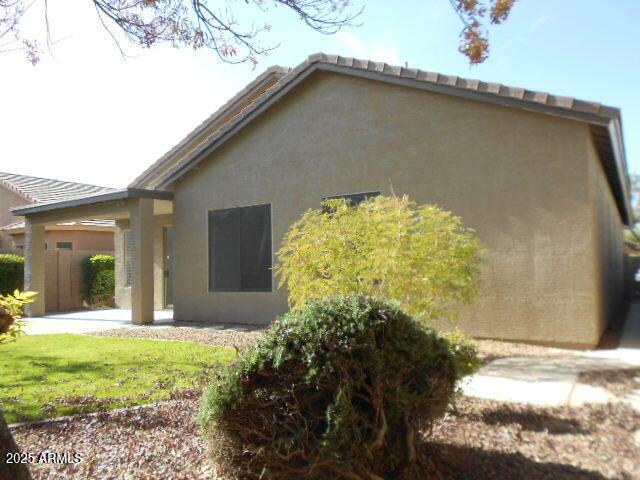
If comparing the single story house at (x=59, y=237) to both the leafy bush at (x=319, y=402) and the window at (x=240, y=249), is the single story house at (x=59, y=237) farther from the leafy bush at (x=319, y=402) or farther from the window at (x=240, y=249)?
the leafy bush at (x=319, y=402)

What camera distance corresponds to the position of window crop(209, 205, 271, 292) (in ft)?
39.7

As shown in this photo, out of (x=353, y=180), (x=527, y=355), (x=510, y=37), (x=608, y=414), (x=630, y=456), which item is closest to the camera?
(x=630, y=456)

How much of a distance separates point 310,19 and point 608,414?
5.61m

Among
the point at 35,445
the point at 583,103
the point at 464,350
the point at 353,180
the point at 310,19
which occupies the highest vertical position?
the point at 310,19

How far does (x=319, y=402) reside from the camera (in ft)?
10.4

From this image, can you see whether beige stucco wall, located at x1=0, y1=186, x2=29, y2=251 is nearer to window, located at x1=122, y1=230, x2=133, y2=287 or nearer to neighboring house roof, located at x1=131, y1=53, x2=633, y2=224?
window, located at x1=122, y1=230, x2=133, y2=287

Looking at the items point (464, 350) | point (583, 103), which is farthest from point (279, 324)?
point (583, 103)

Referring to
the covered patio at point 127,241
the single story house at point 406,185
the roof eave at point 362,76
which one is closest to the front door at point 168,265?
the covered patio at point 127,241

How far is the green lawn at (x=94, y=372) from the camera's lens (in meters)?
5.58

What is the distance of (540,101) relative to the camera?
8219 mm

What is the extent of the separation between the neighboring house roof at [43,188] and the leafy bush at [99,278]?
5.69 m

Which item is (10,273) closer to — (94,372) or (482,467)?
(94,372)

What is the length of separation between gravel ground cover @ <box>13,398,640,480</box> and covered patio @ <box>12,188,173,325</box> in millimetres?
8405

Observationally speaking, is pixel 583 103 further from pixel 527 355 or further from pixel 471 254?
pixel 527 355
